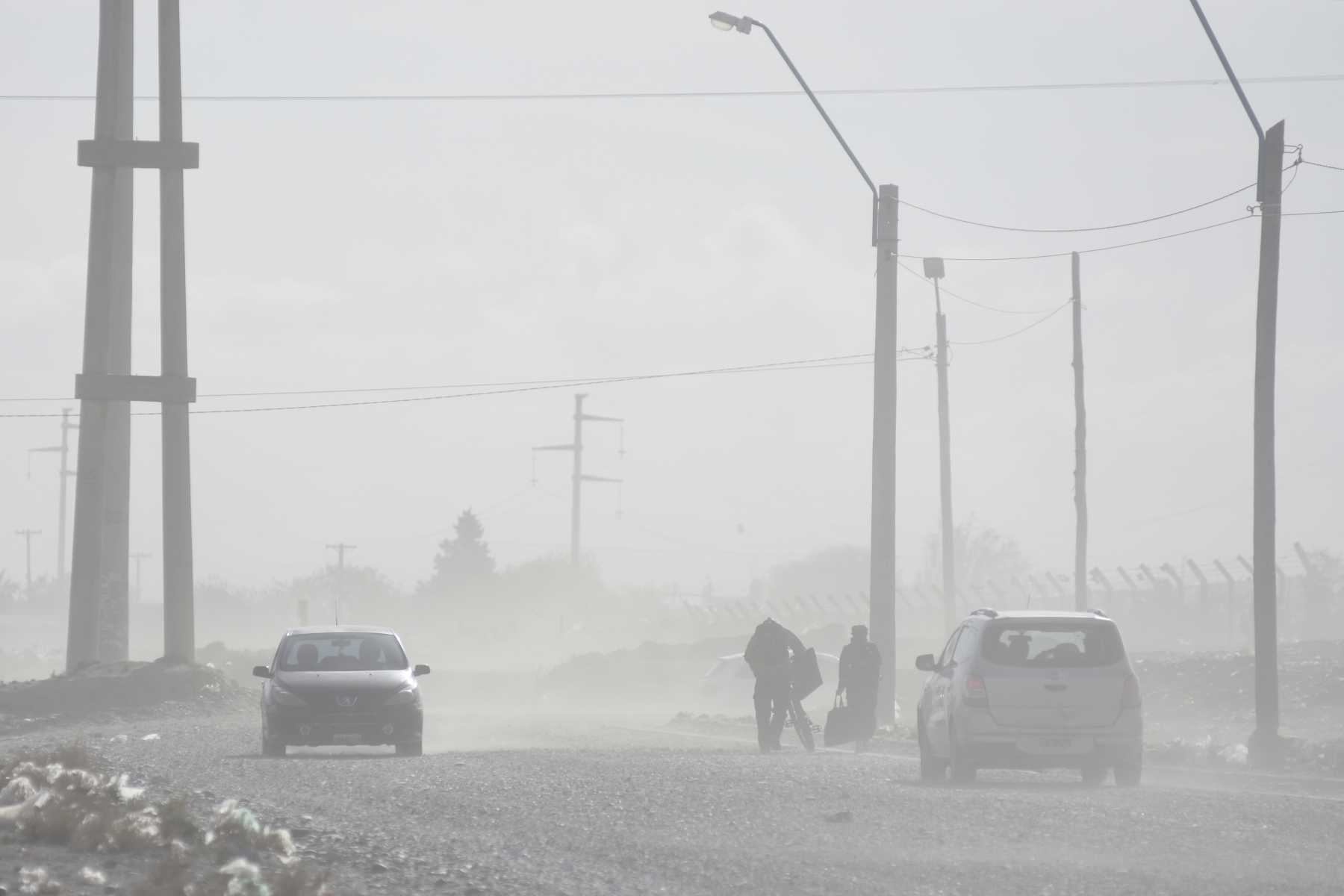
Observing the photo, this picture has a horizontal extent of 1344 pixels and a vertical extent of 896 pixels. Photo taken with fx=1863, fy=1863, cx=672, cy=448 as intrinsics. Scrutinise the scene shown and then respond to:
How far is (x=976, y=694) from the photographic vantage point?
1809 cm

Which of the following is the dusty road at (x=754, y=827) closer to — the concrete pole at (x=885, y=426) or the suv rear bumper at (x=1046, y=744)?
the suv rear bumper at (x=1046, y=744)

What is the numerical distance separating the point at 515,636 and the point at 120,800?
311 ft

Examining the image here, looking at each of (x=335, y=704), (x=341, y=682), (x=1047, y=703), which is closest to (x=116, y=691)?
(x=341, y=682)

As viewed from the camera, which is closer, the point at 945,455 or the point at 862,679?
the point at 862,679

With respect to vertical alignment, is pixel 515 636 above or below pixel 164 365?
below

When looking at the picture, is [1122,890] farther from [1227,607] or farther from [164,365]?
[1227,607]

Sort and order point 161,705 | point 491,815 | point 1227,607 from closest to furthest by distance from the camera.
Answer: point 491,815 → point 161,705 → point 1227,607

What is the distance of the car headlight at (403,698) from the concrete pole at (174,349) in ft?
44.3

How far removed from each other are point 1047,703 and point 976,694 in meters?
0.68

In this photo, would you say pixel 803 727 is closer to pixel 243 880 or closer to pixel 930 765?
pixel 930 765

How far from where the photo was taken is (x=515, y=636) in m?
107

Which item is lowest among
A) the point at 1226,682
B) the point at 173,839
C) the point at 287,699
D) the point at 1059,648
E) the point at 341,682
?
the point at 1226,682

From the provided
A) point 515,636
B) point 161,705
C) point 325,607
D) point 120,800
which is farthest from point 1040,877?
point 325,607

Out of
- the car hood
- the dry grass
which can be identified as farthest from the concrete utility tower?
the dry grass
